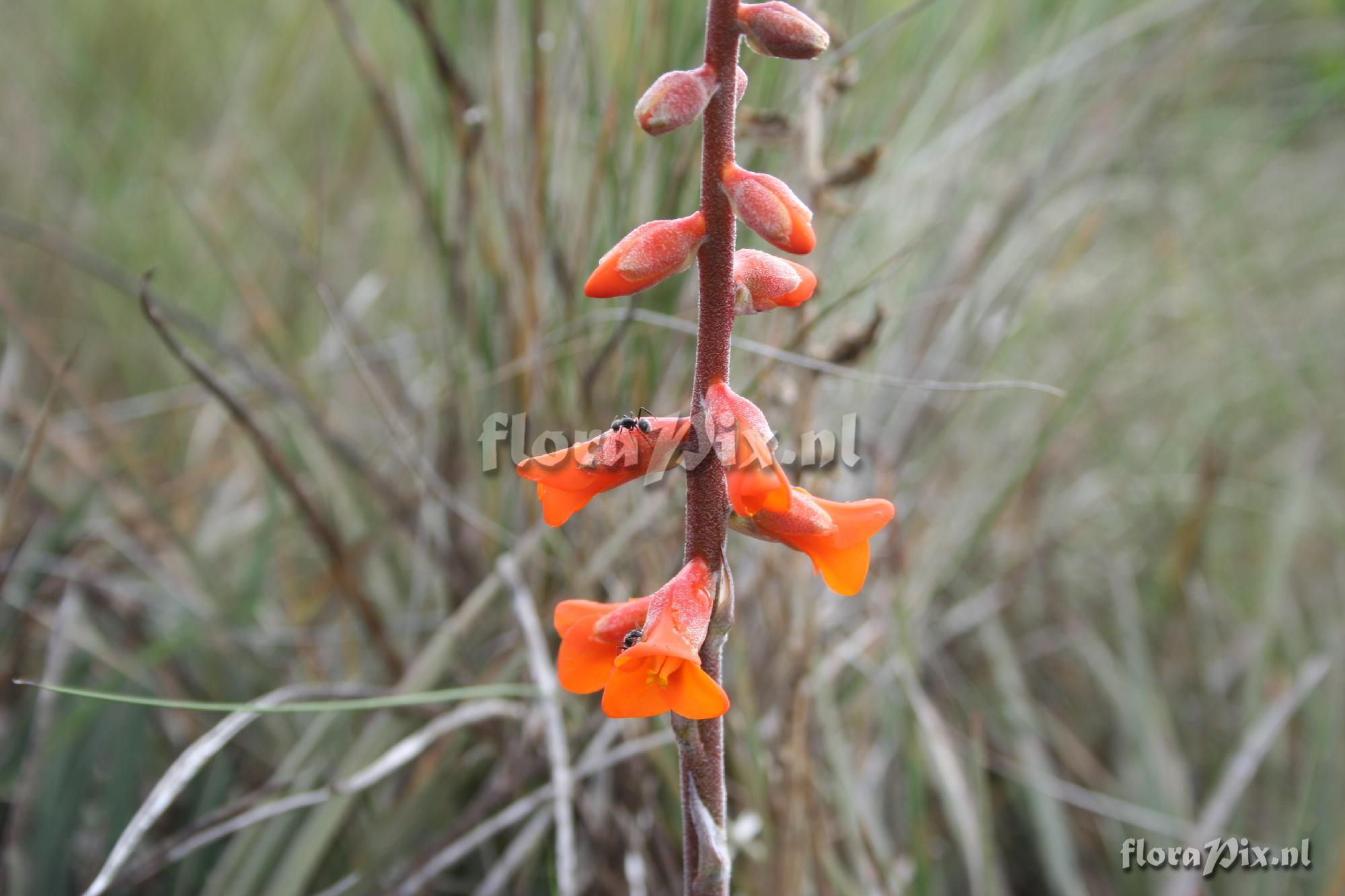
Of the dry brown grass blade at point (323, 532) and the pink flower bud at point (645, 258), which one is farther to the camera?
the dry brown grass blade at point (323, 532)

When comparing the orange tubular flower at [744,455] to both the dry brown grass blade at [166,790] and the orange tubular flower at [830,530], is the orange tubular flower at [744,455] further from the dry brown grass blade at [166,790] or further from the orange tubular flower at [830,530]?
the dry brown grass blade at [166,790]

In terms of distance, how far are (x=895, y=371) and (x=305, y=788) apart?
1893 mm

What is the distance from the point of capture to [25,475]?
176 cm

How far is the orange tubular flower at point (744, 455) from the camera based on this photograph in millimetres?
929

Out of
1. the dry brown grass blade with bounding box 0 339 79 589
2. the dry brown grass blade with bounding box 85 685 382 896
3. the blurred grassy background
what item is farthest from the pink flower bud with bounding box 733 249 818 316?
the dry brown grass blade with bounding box 0 339 79 589

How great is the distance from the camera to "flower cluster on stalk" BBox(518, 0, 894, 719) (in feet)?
3.07

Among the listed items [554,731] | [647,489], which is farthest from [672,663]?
[647,489]

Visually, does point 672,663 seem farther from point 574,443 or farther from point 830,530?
point 574,443

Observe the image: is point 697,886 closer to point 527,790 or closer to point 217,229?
point 527,790

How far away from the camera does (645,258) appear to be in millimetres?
968

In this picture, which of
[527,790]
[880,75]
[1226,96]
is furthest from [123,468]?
[1226,96]

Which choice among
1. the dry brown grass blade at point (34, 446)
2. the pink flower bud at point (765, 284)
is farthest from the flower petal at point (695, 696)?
the dry brown grass blade at point (34, 446)

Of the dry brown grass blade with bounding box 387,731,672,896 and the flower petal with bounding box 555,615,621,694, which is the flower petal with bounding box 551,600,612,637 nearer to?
the flower petal with bounding box 555,615,621,694

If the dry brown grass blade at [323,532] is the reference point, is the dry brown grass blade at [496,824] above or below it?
below
